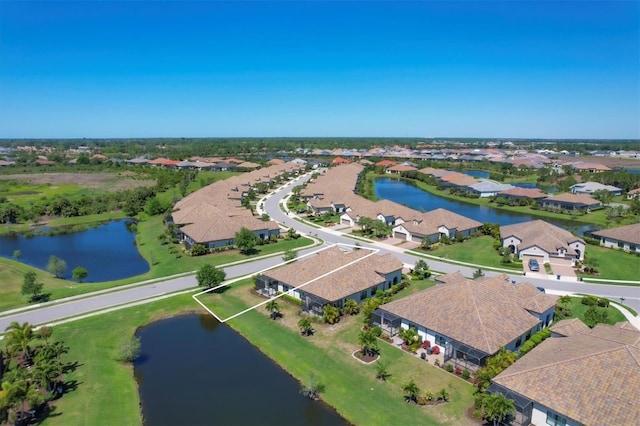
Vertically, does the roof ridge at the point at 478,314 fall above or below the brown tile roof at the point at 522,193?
above

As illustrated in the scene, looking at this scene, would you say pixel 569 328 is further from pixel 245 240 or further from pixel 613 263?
pixel 245 240

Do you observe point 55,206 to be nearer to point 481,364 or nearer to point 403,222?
point 403,222

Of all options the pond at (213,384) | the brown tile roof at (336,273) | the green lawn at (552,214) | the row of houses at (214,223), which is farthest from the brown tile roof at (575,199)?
the pond at (213,384)

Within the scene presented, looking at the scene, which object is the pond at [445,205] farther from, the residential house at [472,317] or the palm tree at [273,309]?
the palm tree at [273,309]

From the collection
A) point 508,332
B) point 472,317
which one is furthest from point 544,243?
point 472,317

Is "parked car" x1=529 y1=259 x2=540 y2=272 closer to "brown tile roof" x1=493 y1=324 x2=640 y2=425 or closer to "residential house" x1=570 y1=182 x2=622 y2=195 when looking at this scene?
"brown tile roof" x1=493 y1=324 x2=640 y2=425
